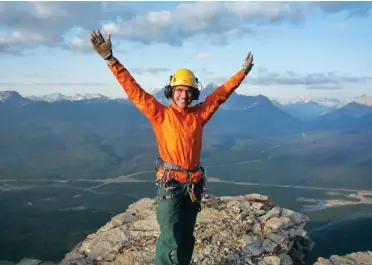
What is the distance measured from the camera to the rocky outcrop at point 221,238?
14.1m

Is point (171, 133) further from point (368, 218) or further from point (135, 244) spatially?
point (368, 218)

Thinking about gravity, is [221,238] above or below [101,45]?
below

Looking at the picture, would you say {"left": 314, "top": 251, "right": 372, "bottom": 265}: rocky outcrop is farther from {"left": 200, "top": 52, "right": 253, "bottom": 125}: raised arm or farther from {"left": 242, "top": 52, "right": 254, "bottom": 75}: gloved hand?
{"left": 242, "top": 52, "right": 254, "bottom": 75}: gloved hand

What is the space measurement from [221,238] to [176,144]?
23.6 ft

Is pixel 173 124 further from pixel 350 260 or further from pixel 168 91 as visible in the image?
pixel 350 260

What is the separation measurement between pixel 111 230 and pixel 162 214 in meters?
8.35

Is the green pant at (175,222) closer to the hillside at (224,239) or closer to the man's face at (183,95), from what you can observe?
the man's face at (183,95)

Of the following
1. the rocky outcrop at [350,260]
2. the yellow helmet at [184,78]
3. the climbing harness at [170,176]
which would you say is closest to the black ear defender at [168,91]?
the yellow helmet at [184,78]

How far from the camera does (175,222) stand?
952cm

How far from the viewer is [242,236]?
1532 centimetres

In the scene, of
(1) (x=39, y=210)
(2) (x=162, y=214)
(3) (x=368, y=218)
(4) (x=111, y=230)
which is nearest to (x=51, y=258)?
(1) (x=39, y=210)

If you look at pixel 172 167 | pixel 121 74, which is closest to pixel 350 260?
pixel 172 167

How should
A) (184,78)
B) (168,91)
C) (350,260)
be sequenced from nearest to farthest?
1. (184,78)
2. (168,91)
3. (350,260)

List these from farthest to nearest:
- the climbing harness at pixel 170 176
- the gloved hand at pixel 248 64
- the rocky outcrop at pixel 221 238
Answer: the rocky outcrop at pixel 221 238 < the gloved hand at pixel 248 64 < the climbing harness at pixel 170 176
